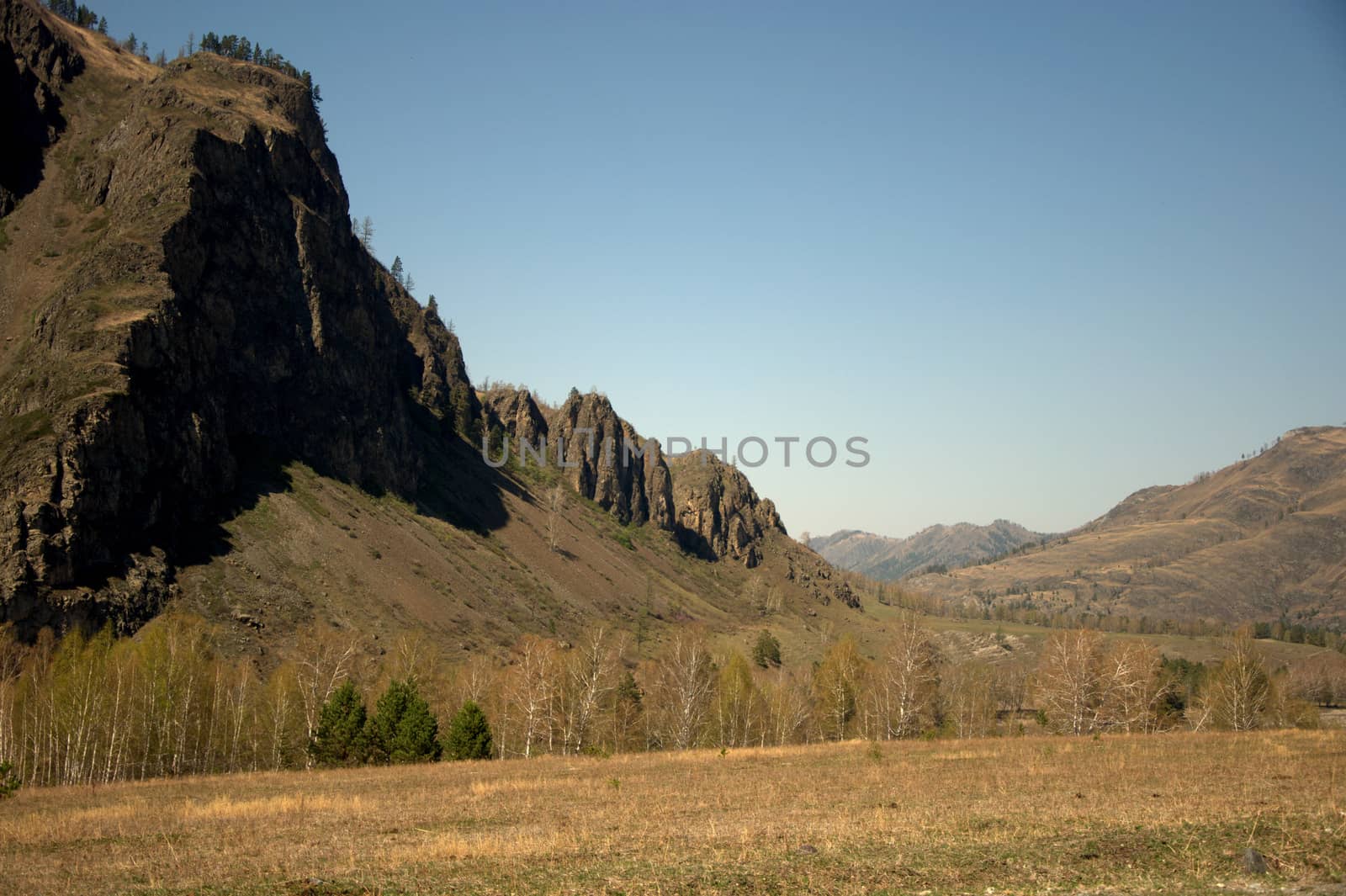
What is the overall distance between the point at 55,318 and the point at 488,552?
79.8 metres

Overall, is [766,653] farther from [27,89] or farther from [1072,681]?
[27,89]

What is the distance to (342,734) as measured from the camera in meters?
55.0

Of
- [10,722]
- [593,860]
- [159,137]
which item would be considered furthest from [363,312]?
[593,860]

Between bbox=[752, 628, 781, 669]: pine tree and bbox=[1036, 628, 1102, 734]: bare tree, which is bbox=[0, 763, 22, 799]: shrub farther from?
bbox=[752, 628, 781, 669]: pine tree

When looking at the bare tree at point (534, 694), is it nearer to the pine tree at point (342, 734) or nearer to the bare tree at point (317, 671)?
the pine tree at point (342, 734)

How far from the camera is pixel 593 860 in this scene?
21734 mm

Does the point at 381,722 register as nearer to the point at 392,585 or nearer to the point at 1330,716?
the point at 392,585

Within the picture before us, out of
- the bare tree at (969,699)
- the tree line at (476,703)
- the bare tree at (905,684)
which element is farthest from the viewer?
the bare tree at (969,699)

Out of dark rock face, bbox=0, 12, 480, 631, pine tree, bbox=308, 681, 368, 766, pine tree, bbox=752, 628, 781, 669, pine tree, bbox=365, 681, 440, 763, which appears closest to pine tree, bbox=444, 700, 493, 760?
pine tree, bbox=365, 681, 440, 763

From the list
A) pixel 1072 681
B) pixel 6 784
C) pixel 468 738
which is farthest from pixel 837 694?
pixel 6 784

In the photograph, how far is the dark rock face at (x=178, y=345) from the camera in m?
93.4

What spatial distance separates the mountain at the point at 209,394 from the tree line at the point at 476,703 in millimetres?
16314

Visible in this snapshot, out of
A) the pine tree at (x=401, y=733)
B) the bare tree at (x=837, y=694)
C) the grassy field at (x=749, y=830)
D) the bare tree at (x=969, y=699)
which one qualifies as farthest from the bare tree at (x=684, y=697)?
the grassy field at (x=749, y=830)

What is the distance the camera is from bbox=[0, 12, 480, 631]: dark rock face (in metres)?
93.4
